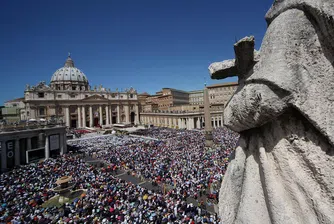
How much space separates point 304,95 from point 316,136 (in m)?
0.34

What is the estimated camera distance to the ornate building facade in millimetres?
55438

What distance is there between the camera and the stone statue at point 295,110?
137 cm

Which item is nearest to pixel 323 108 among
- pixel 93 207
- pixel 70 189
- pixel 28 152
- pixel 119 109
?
pixel 93 207

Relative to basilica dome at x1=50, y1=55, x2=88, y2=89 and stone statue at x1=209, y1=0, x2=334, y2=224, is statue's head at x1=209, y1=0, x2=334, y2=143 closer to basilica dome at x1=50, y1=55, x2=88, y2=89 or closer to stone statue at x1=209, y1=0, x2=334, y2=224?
stone statue at x1=209, y1=0, x2=334, y2=224

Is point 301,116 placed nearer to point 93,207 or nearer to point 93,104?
point 93,207

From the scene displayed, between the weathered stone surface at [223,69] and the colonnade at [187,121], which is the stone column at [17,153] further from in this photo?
the colonnade at [187,121]

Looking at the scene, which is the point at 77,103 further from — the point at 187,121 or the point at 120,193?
the point at 120,193

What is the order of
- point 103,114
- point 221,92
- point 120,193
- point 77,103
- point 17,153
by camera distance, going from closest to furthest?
point 120,193 → point 17,153 → point 77,103 → point 221,92 → point 103,114

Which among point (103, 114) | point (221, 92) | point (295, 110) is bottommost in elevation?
point (295, 110)

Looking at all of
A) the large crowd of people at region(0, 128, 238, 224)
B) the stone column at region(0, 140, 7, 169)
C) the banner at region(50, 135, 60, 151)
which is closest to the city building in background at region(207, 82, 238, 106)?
the large crowd of people at region(0, 128, 238, 224)

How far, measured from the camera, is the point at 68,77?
277 ft

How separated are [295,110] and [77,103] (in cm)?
6865

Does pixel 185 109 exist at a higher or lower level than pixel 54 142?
higher

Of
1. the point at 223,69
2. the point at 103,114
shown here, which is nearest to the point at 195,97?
the point at 103,114
